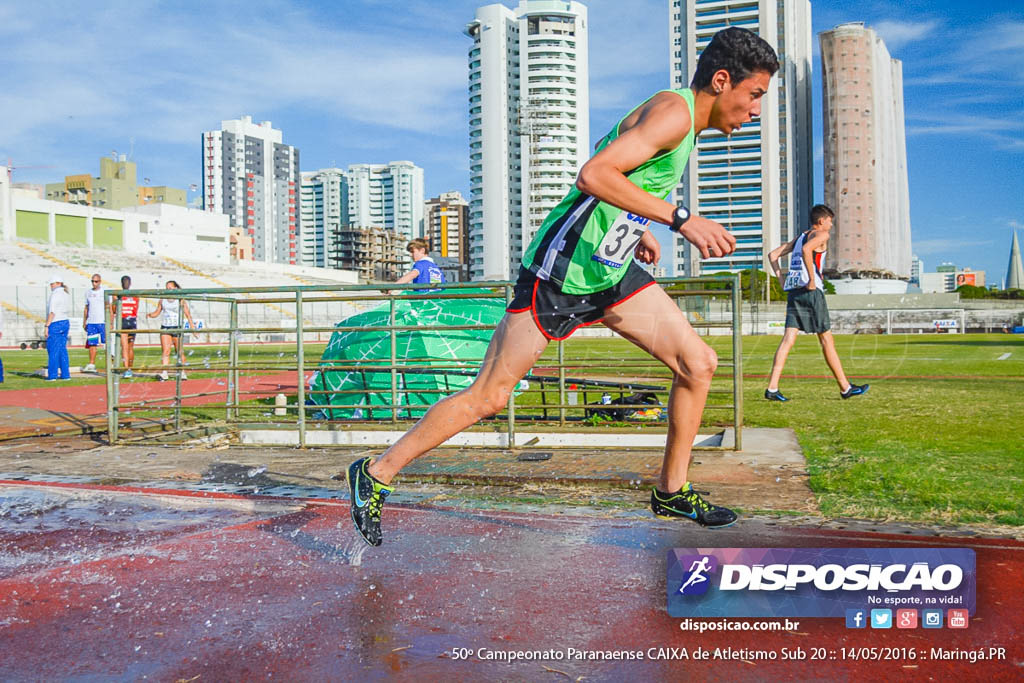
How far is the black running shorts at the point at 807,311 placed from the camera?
9.52 meters

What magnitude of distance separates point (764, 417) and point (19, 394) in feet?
35.8

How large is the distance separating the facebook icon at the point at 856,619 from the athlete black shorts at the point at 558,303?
4.88 ft

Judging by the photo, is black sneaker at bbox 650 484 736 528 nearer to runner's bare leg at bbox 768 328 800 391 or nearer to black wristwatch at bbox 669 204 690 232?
black wristwatch at bbox 669 204 690 232

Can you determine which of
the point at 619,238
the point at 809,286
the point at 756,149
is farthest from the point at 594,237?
the point at 756,149

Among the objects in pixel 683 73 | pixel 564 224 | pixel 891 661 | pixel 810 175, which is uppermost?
pixel 683 73

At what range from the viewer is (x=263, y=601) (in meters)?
3.10

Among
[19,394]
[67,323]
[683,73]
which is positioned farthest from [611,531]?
[683,73]

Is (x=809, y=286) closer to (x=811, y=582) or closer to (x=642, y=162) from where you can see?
(x=642, y=162)

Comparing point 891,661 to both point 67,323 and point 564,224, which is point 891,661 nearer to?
point 564,224

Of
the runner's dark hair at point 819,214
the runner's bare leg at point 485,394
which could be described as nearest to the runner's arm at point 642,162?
the runner's bare leg at point 485,394

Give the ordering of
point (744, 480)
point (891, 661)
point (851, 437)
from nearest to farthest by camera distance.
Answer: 1. point (891, 661)
2. point (744, 480)
3. point (851, 437)

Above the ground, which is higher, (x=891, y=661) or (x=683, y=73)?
(x=683, y=73)

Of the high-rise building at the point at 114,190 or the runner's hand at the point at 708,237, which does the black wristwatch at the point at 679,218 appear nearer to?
the runner's hand at the point at 708,237

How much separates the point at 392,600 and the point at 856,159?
146 meters
